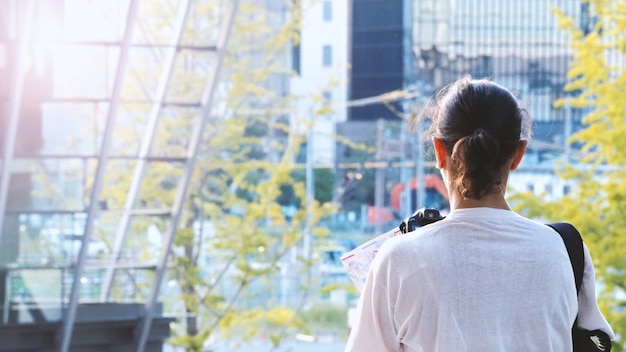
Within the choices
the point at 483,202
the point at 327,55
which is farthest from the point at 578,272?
the point at 327,55

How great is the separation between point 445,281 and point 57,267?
5052 millimetres

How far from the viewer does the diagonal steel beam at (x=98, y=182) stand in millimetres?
5516

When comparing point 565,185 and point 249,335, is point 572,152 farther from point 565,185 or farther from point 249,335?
point 249,335

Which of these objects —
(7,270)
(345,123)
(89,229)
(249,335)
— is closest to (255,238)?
(249,335)

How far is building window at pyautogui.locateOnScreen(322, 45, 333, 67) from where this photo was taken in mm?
8609

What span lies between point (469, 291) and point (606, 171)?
6.29 m

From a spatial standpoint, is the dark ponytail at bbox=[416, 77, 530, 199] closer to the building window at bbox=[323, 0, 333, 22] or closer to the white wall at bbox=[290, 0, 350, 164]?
the white wall at bbox=[290, 0, 350, 164]

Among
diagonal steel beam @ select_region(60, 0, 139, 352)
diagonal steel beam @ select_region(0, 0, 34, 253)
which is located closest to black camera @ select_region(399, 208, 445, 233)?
diagonal steel beam @ select_region(0, 0, 34, 253)

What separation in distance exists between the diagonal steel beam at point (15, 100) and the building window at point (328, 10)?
3762mm

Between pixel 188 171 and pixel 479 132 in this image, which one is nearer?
pixel 479 132

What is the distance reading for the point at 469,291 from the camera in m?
1.05

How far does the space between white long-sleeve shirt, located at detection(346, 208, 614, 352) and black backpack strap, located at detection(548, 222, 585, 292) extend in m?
0.02

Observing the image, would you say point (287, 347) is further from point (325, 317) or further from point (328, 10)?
point (328, 10)

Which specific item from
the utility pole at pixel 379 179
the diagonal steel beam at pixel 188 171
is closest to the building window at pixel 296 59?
the utility pole at pixel 379 179
